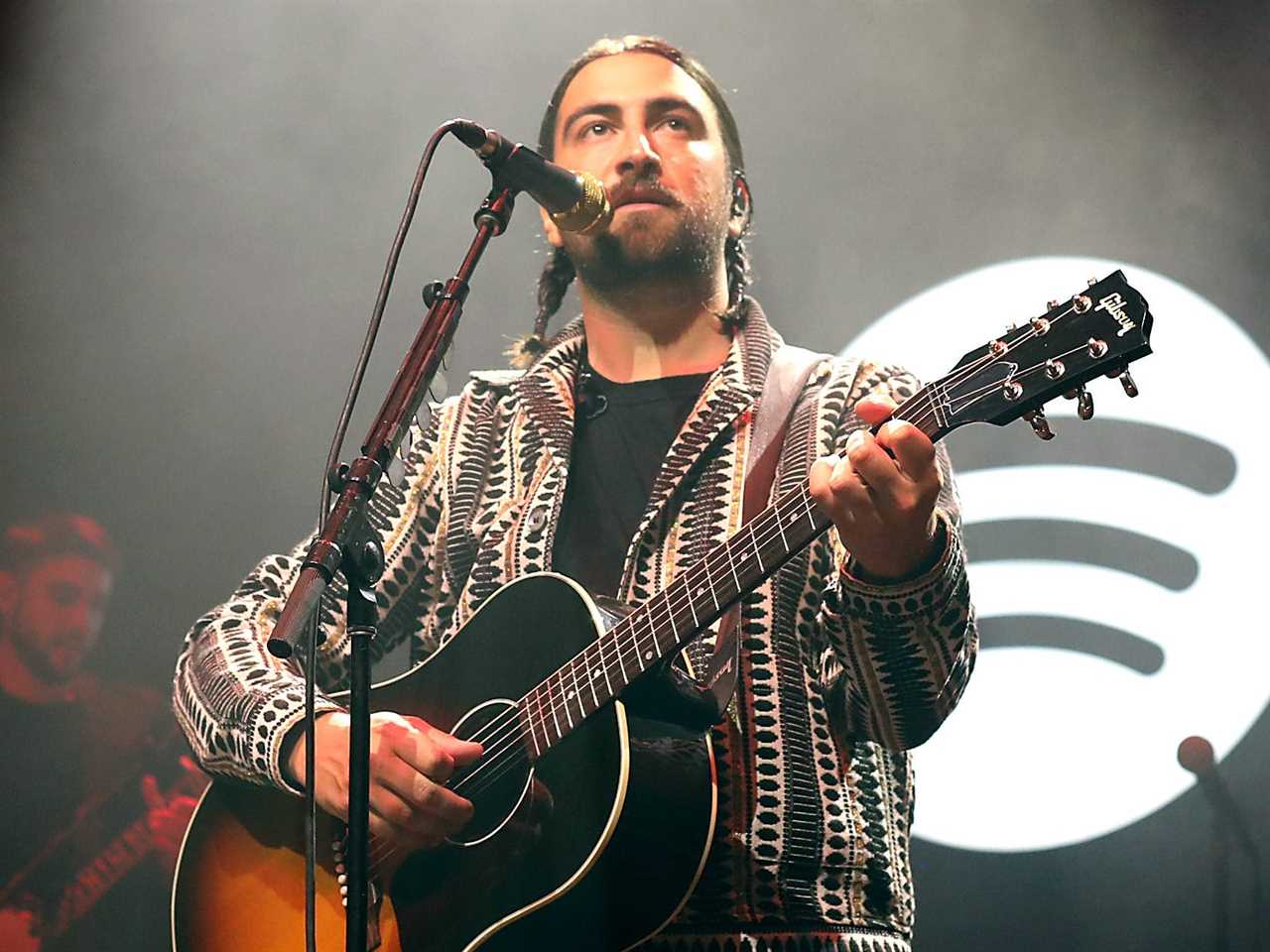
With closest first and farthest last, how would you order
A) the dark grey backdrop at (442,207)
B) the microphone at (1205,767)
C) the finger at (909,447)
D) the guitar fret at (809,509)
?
the finger at (909,447) → the guitar fret at (809,509) → the microphone at (1205,767) → the dark grey backdrop at (442,207)

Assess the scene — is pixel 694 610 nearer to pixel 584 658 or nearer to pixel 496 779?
pixel 584 658

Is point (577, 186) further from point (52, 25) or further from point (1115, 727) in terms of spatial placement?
point (52, 25)

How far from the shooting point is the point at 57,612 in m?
2.78

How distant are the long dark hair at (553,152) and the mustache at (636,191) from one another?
181 mm

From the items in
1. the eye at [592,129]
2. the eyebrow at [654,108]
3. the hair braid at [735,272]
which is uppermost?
the eyebrow at [654,108]

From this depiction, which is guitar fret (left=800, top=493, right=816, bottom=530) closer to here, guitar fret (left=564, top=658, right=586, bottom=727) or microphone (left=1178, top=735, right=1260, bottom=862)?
guitar fret (left=564, top=658, right=586, bottom=727)

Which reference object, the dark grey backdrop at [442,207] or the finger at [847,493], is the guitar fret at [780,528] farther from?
the dark grey backdrop at [442,207]

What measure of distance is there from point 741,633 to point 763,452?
0.34 meters

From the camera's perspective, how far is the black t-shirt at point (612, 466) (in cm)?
228

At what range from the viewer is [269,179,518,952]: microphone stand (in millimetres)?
1544

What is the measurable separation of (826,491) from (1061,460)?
838mm

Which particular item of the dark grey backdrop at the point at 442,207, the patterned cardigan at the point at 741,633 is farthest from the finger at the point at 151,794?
the patterned cardigan at the point at 741,633

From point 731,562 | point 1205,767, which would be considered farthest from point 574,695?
point 1205,767

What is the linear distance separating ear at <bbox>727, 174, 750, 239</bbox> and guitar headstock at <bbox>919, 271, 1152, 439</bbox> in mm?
1006
